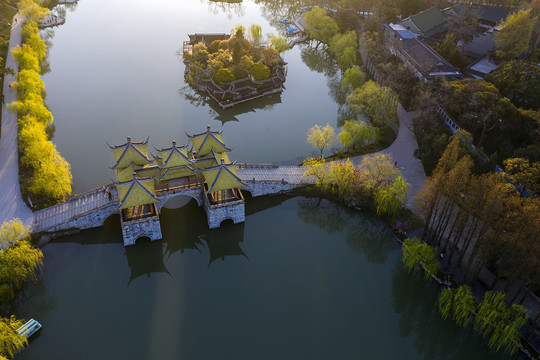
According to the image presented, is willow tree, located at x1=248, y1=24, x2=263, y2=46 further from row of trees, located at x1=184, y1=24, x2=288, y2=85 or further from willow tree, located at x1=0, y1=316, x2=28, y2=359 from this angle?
willow tree, located at x1=0, y1=316, x2=28, y2=359

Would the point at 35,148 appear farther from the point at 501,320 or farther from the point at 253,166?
the point at 501,320

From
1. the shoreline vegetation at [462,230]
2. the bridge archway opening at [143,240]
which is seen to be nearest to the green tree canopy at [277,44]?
the shoreline vegetation at [462,230]

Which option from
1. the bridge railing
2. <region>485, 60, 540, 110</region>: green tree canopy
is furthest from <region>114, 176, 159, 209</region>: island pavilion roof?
<region>485, 60, 540, 110</region>: green tree canopy

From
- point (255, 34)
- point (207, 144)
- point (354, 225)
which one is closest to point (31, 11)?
point (255, 34)

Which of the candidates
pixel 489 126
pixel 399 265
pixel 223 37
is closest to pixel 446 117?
pixel 489 126

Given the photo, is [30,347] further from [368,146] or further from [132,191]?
[368,146]
